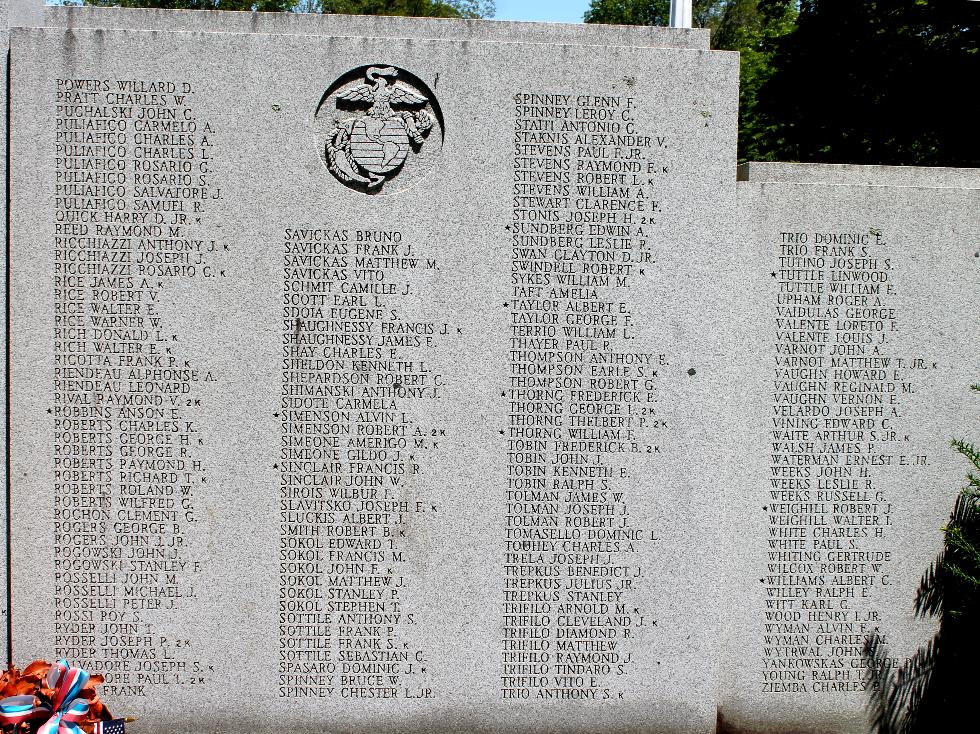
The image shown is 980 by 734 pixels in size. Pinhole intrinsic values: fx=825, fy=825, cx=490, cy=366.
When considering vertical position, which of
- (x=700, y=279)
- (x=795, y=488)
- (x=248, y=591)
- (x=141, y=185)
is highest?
(x=141, y=185)

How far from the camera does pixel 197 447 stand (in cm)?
590

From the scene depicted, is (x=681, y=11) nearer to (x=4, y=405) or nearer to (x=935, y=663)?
(x=935, y=663)

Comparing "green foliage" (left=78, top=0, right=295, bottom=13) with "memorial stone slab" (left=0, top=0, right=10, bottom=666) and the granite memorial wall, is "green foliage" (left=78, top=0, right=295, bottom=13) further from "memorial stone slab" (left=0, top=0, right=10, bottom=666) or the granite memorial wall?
the granite memorial wall

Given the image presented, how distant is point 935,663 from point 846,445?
1829 millimetres

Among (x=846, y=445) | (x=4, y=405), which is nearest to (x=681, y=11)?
(x=846, y=445)

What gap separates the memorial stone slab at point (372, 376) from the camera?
5840 millimetres

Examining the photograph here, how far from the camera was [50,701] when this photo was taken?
5324mm

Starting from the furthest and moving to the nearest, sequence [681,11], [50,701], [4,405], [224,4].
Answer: [224,4] < [681,11] < [4,405] < [50,701]

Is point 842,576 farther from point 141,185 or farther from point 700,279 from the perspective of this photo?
point 141,185

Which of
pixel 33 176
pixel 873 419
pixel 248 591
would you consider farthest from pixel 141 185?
pixel 873 419

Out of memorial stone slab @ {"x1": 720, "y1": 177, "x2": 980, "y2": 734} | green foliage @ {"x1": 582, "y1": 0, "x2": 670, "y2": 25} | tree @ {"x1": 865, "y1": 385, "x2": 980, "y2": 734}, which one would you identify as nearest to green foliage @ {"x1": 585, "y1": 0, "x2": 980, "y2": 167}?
memorial stone slab @ {"x1": 720, "y1": 177, "x2": 980, "y2": 734}

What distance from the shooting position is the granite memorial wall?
5836 mm

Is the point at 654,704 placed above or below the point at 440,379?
below

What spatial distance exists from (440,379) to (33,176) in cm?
318
